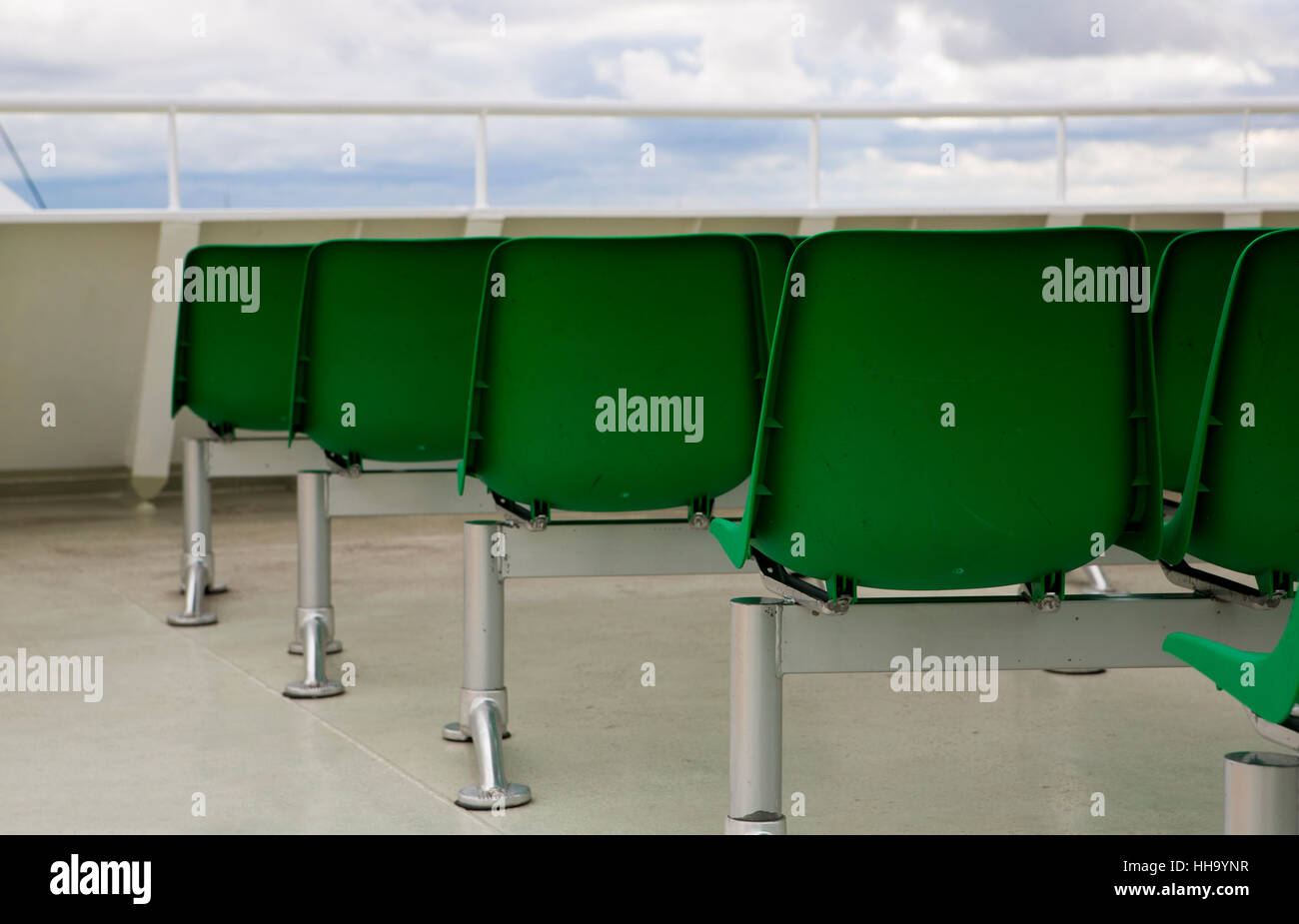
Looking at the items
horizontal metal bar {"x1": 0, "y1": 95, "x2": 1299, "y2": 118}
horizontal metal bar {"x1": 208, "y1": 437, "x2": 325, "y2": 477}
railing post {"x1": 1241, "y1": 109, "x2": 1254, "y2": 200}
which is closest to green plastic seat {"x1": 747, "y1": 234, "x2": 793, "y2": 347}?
horizontal metal bar {"x1": 208, "y1": 437, "x2": 325, "y2": 477}

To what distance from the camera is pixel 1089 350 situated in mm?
1383

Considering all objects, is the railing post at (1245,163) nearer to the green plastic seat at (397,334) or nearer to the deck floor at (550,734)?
the deck floor at (550,734)

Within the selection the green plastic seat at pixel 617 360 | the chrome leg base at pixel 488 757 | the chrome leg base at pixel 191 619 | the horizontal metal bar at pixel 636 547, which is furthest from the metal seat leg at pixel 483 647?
the chrome leg base at pixel 191 619

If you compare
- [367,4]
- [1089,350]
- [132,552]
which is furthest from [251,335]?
[367,4]

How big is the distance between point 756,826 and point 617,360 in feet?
2.31

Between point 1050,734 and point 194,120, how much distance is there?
437 cm

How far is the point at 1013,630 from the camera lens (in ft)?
5.02

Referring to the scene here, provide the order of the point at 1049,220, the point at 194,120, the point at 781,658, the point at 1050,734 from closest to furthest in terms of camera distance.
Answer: the point at 781,658 < the point at 1050,734 < the point at 194,120 < the point at 1049,220

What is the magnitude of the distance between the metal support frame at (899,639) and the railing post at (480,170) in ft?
14.4

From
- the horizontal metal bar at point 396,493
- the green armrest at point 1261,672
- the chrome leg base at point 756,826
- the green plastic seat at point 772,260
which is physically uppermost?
the green plastic seat at point 772,260

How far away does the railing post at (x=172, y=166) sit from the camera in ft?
17.3

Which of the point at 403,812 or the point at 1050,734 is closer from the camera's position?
the point at 403,812

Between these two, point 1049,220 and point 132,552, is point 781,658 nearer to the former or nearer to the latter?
point 132,552

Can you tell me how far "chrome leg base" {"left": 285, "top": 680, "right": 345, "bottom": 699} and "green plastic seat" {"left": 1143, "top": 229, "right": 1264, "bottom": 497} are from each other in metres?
1.64
